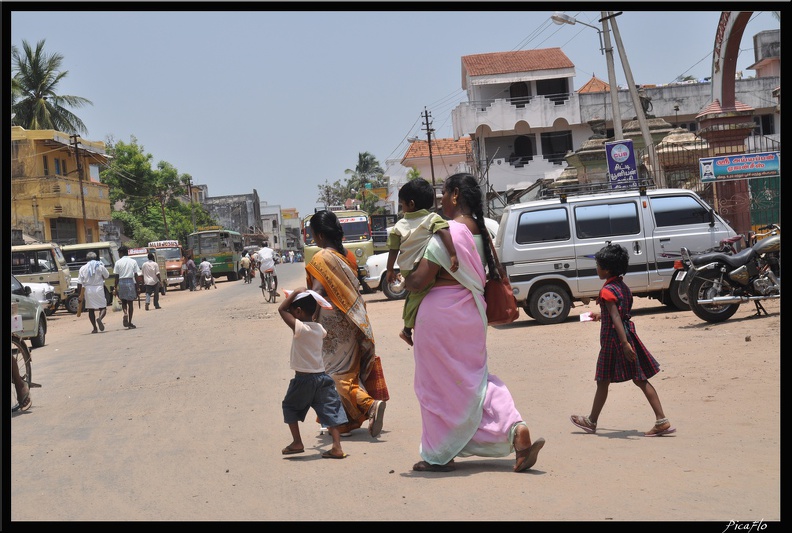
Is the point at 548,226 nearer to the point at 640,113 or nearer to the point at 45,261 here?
the point at 640,113

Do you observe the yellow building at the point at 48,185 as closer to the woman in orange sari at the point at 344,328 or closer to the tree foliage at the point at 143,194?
the tree foliage at the point at 143,194

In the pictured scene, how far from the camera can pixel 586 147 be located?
25.5m

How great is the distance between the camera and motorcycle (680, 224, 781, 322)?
11086 mm

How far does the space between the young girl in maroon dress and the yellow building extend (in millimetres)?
37055

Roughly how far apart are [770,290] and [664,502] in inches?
300

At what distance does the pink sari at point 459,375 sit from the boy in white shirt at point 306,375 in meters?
1.00

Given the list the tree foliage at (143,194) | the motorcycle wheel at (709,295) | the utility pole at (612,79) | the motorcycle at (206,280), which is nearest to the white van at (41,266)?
the motorcycle at (206,280)

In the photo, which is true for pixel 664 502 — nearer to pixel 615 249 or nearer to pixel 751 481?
pixel 751 481

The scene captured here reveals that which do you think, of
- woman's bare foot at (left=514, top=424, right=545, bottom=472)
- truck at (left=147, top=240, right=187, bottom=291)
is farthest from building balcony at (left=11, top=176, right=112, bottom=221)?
woman's bare foot at (left=514, top=424, right=545, bottom=472)

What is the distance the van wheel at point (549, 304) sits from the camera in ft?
45.6

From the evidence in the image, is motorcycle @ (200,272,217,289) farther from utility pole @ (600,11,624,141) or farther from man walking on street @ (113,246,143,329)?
utility pole @ (600,11,624,141)

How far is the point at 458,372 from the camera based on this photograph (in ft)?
16.9

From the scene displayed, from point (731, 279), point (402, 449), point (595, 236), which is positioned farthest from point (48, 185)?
point (402, 449)

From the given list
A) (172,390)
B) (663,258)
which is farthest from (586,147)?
(172,390)
